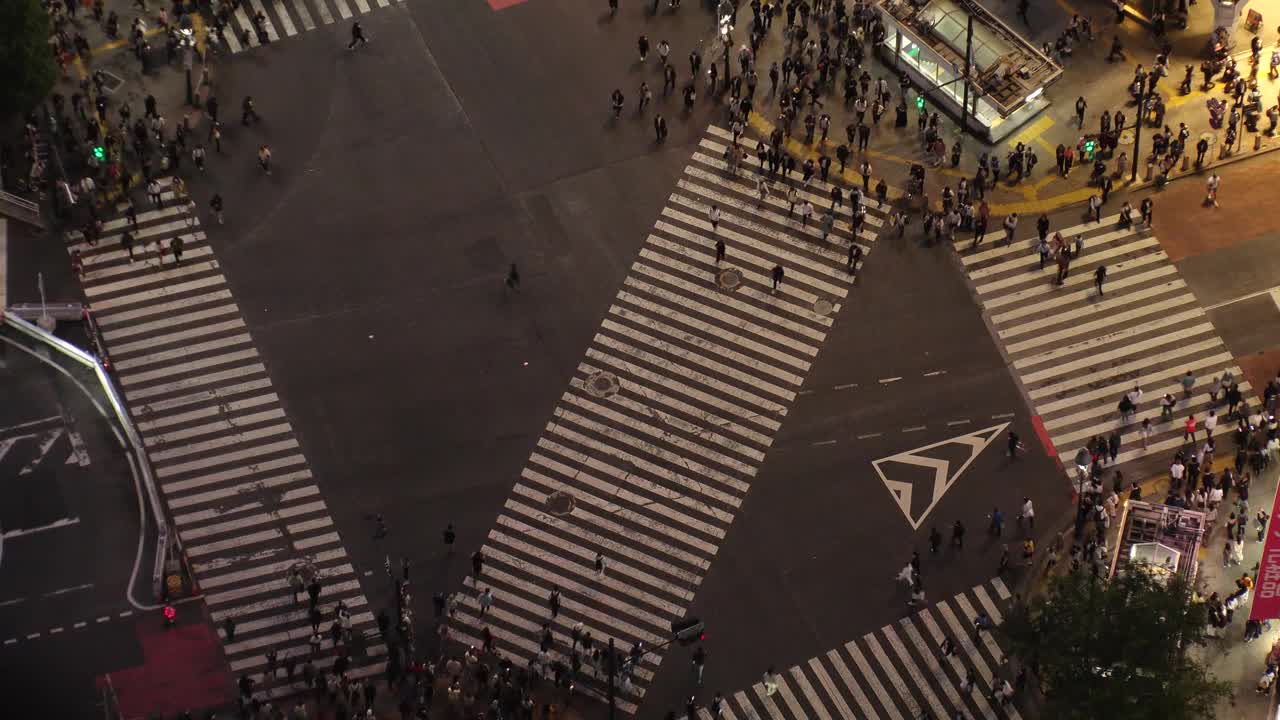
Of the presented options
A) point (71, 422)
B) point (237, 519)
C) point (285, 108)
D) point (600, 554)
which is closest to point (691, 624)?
point (600, 554)

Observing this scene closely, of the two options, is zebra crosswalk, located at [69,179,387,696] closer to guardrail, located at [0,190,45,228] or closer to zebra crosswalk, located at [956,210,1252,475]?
guardrail, located at [0,190,45,228]

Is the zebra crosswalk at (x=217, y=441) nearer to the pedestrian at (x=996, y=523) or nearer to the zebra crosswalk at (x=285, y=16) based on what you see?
the zebra crosswalk at (x=285, y=16)

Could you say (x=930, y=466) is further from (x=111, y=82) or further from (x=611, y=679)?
(x=111, y=82)

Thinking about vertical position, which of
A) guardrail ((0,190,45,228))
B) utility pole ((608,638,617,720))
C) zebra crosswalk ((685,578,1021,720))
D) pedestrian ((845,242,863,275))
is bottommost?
zebra crosswalk ((685,578,1021,720))

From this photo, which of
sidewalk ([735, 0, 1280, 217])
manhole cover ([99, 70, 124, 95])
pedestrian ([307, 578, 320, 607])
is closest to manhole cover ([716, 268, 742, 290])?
sidewalk ([735, 0, 1280, 217])

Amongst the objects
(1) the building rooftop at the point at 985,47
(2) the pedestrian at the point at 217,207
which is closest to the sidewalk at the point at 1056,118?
(1) the building rooftop at the point at 985,47

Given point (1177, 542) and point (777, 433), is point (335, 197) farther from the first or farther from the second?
point (1177, 542)

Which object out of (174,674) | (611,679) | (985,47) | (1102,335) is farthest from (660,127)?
(174,674)
